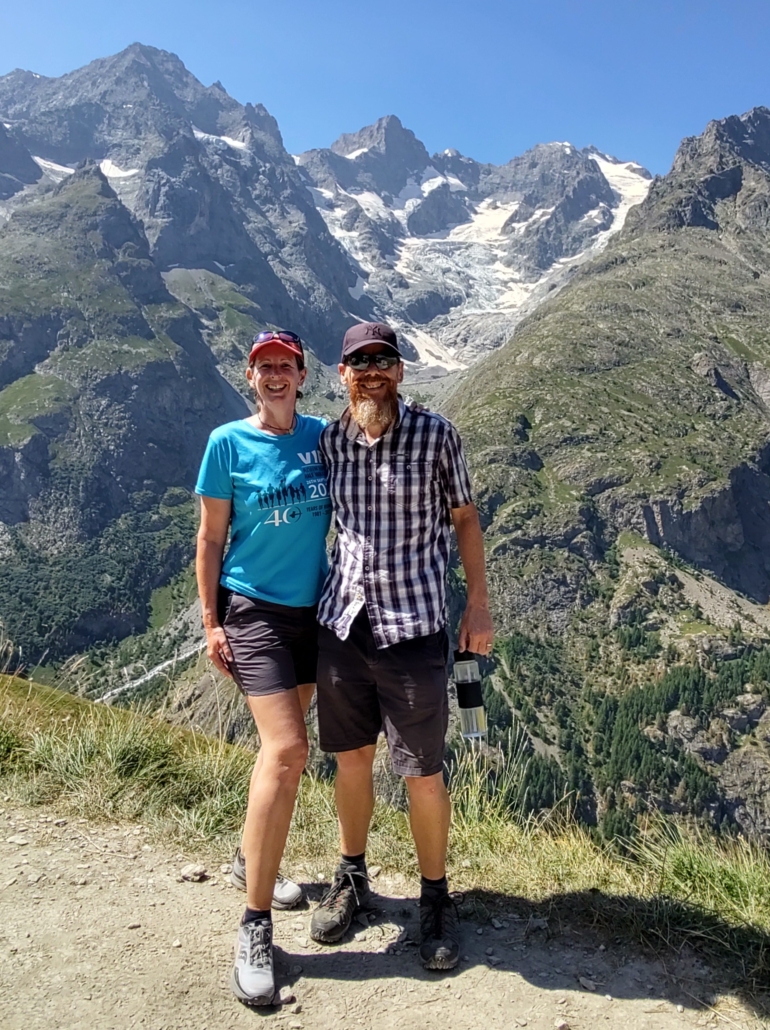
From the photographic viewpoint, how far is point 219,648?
4.88 meters

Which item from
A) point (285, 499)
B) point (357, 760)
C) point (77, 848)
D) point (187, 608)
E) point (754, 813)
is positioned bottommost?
point (754, 813)

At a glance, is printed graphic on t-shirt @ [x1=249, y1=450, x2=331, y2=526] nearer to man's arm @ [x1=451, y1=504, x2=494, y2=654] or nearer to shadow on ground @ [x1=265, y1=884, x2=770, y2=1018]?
man's arm @ [x1=451, y1=504, x2=494, y2=654]

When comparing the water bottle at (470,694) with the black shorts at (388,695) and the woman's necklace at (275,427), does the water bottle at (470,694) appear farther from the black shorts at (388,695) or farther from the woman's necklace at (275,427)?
the woman's necklace at (275,427)

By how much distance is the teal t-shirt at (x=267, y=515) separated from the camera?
484cm

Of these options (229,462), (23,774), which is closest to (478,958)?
(229,462)

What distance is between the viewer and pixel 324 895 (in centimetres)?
524

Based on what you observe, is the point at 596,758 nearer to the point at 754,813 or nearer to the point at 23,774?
the point at 754,813

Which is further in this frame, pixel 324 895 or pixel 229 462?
pixel 324 895

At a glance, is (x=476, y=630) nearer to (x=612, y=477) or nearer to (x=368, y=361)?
(x=368, y=361)

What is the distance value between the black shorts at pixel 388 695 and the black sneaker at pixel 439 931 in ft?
3.00

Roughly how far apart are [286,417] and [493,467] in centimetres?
17367

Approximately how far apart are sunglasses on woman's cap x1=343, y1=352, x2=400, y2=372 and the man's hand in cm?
176

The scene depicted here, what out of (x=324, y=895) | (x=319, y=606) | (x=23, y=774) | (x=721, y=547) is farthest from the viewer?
(x=721, y=547)

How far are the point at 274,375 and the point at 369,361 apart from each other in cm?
80
